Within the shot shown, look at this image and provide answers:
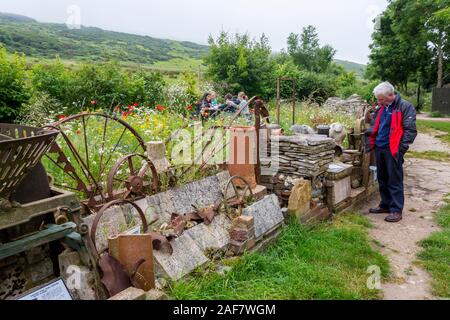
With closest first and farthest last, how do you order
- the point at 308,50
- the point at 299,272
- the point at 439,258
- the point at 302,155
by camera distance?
the point at 299,272, the point at 439,258, the point at 302,155, the point at 308,50

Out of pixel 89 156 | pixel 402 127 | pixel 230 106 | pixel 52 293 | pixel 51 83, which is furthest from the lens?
pixel 51 83

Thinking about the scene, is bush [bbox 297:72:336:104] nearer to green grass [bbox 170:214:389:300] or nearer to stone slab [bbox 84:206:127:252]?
green grass [bbox 170:214:389:300]

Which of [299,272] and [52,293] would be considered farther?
[299,272]

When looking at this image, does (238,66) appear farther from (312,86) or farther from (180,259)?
(180,259)

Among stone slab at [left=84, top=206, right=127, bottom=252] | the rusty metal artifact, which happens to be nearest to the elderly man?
the rusty metal artifact

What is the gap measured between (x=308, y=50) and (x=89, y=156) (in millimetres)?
46719

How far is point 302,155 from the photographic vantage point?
15.4 feet

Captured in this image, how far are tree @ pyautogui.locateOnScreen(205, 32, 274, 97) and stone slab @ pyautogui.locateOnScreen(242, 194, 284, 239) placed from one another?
1253 centimetres

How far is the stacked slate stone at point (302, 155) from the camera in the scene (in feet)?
15.3

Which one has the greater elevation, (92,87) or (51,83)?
(51,83)

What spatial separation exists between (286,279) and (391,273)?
48.9 inches

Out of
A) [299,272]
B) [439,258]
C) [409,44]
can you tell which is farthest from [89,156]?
[409,44]

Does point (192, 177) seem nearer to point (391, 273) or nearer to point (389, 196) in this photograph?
point (391, 273)

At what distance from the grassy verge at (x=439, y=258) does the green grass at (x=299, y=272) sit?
1.39 feet
